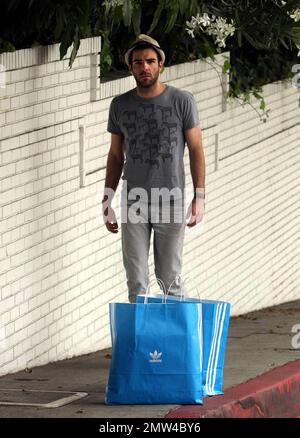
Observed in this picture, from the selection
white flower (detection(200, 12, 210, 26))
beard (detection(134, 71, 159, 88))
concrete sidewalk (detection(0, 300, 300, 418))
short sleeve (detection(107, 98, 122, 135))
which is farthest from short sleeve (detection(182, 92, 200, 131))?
white flower (detection(200, 12, 210, 26))

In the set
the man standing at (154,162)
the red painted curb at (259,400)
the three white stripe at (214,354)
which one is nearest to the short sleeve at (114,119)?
the man standing at (154,162)

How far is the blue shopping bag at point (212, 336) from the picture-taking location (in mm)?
7516

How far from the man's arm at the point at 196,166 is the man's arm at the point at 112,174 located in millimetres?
445

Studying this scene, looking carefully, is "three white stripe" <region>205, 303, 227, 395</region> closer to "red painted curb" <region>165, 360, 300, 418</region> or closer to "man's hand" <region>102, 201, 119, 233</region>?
"red painted curb" <region>165, 360, 300, 418</region>

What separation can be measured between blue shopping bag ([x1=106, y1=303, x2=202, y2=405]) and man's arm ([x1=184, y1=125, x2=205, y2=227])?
1.14 meters

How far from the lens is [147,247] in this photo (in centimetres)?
838

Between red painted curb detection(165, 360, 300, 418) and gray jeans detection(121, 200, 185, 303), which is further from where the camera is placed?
gray jeans detection(121, 200, 185, 303)

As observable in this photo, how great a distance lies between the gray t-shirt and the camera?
820 centimetres

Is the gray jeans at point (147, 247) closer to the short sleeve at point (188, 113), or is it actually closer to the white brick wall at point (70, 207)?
the short sleeve at point (188, 113)

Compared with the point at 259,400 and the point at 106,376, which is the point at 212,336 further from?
the point at 106,376

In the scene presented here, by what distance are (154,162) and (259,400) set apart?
1536 millimetres

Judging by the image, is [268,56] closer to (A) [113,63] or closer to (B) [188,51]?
(B) [188,51]

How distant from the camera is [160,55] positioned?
8219mm

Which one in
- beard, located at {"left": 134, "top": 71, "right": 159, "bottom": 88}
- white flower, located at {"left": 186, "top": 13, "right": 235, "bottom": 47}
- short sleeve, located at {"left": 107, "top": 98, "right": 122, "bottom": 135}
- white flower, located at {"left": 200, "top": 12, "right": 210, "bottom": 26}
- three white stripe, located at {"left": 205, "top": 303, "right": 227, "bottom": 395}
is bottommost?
three white stripe, located at {"left": 205, "top": 303, "right": 227, "bottom": 395}
